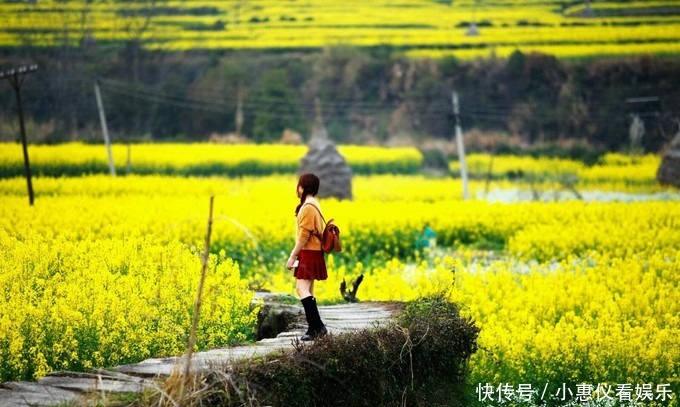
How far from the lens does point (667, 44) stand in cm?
3856

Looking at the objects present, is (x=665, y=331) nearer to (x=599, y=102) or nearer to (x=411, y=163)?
(x=411, y=163)

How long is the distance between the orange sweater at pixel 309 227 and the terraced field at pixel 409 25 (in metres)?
28.4

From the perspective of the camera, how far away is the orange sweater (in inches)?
305

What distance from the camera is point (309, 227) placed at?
7.75m

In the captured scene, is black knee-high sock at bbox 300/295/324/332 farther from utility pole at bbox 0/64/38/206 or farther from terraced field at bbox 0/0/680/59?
terraced field at bbox 0/0/680/59

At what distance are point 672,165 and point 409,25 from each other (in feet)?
65.3

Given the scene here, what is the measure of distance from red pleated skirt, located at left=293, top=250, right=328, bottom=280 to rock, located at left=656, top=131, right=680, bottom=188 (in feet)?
74.2

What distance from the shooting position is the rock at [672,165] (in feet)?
94.4

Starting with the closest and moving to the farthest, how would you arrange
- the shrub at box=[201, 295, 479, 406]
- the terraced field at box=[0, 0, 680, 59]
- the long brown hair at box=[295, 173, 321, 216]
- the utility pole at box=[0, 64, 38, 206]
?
1. the shrub at box=[201, 295, 479, 406]
2. the long brown hair at box=[295, 173, 321, 216]
3. the utility pole at box=[0, 64, 38, 206]
4. the terraced field at box=[0, 0, 680, 59]

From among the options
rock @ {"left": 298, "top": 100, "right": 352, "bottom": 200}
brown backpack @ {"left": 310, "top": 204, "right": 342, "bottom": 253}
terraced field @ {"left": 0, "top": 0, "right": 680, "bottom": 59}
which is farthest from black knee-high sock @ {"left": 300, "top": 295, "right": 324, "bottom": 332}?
terraced field @ {"left": 0, "top": 0, "right": 680, "bottom": 59}

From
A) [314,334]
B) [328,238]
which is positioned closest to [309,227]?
[328,238]

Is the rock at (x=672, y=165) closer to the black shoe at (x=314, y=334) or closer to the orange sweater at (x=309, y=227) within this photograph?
the orange sweater at (x=309, y=227)

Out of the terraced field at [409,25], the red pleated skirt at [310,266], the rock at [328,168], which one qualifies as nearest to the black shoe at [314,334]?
the red pleated skirt at [310,266]

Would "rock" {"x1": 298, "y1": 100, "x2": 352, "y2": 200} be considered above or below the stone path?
above
